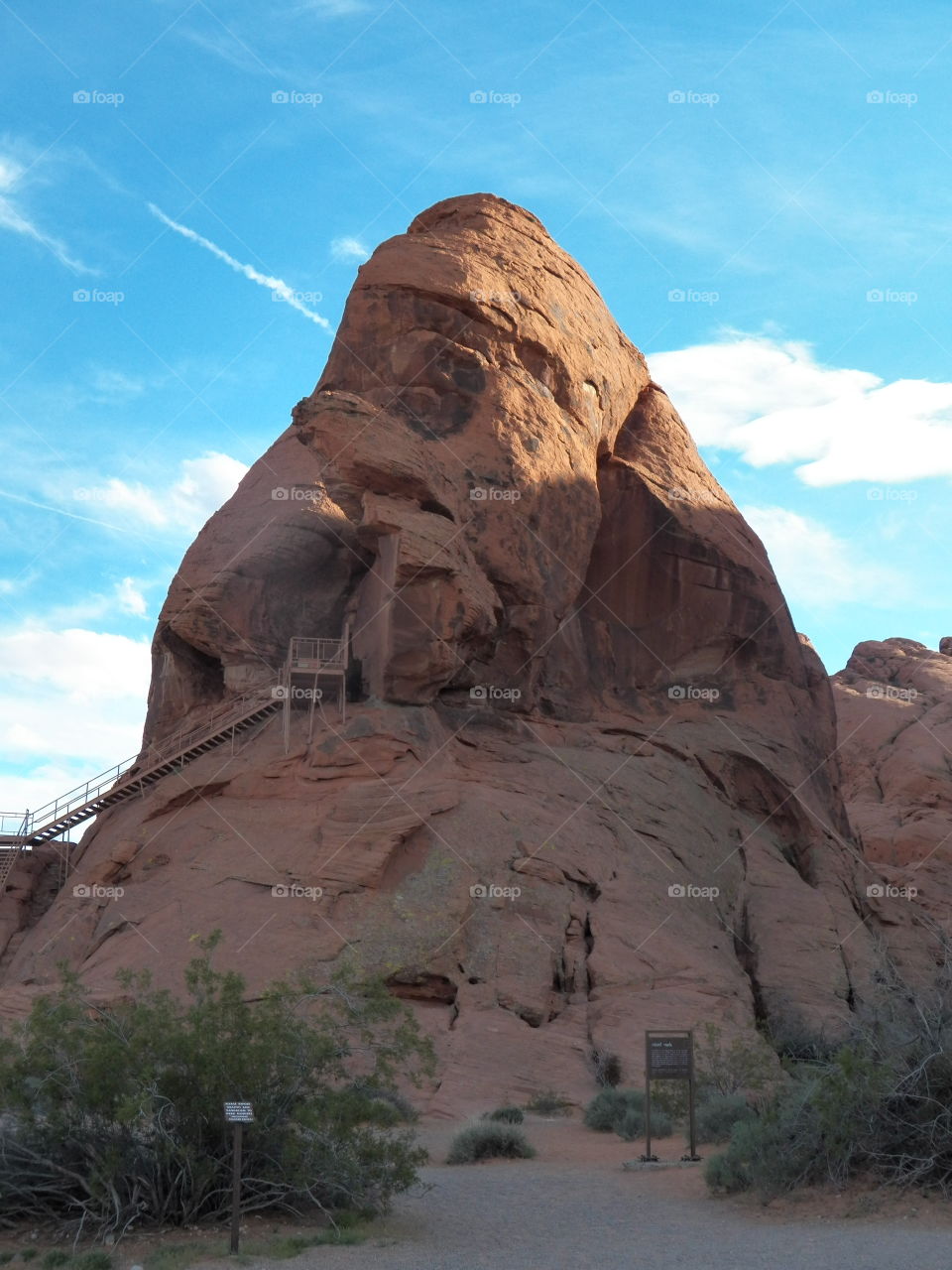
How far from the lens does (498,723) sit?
3070 cm

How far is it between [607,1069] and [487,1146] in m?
5.60

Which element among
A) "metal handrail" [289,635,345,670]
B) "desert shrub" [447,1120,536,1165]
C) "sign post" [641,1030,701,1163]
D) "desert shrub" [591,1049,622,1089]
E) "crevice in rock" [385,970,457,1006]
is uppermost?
"metal handrail" [289,635,345,670]

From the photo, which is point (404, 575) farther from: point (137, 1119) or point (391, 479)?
point (137, 1119)

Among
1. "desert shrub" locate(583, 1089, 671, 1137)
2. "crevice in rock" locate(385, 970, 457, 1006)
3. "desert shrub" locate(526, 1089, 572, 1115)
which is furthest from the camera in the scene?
"crevice in rock" locate(385, 970, 457, 1006)

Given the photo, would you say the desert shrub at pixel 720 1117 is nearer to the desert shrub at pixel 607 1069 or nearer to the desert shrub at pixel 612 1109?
the desert shrub at pixel 612 1109

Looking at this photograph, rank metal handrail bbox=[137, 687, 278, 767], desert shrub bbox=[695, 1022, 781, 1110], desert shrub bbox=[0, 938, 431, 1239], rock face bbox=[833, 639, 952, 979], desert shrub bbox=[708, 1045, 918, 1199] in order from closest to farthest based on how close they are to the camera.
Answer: desert shrub bbox=[0, 938, 431, 1239], desert shrub bbox=[708, 1045, 918, 1199], desert shrub bbox=[695, 1022, 781, 1110], metal handrail bbox=[137, 687, 278, 767], rock face bbox=[833, 639, 952, 979]

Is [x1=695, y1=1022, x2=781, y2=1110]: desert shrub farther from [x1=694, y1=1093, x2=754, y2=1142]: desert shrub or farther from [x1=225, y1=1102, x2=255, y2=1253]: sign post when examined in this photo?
[x1=225, y1=1102, x2=255, y2=1253]: sign post

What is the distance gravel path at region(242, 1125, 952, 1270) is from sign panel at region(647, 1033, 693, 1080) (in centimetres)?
116

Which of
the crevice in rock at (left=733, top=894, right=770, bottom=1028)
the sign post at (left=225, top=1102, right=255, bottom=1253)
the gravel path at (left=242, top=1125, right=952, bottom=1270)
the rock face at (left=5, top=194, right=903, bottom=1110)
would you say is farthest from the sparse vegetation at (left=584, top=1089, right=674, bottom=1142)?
the sign post at (left=225, top=1102, right=255, bottom=1253)

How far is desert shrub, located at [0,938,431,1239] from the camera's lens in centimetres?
1244

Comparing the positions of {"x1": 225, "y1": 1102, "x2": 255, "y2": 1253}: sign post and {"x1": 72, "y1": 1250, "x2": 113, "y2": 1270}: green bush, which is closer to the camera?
{"x1": 72, "y1": 1250, "x2": 113, "y2": 1270}: green bush

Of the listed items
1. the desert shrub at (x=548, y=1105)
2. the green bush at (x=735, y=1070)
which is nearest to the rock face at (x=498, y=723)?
the desert shrub at (x=548, y=1105)

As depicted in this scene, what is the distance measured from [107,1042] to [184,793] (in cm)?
1566

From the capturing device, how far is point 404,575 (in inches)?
1124
